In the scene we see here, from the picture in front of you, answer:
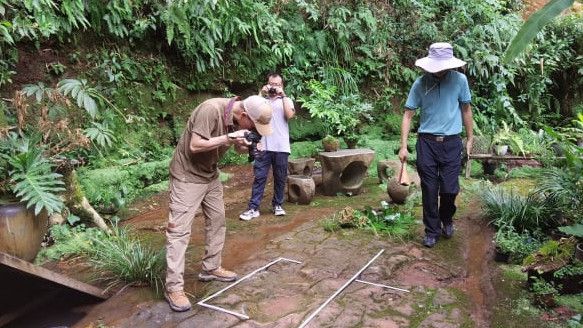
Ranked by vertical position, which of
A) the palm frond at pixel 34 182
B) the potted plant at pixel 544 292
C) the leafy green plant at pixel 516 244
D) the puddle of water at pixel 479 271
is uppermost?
the palm frond at pixel 34 182

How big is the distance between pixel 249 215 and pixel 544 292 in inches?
130

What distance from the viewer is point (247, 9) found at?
27.5 feet

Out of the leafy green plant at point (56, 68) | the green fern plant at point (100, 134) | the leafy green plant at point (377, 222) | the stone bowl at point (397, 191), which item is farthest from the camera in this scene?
the leafy green plant at point (56, 68)

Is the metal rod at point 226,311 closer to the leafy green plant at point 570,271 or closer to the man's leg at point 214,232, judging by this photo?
the man's leg at point 214,232

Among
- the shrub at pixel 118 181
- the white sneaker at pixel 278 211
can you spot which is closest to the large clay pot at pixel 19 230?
the shrub at pixel 118 181

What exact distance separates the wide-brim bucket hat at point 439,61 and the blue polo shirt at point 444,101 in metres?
0.16

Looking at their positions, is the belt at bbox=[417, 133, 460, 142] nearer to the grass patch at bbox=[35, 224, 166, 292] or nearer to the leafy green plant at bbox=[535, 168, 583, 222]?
the leafy green plant at bbox=[535, 168, 583, 222]

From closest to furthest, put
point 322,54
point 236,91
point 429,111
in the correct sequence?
point 429,111 → point 236,91 → point 322,54

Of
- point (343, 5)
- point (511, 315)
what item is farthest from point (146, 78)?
point (511, 315)

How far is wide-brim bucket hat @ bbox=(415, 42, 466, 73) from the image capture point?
4.36 m

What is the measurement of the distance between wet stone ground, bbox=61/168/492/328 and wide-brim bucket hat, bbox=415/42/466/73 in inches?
70.2

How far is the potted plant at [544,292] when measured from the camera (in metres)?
3.51

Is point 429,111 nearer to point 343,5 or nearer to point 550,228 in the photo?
point 550,228

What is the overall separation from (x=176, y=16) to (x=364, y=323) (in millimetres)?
5733
